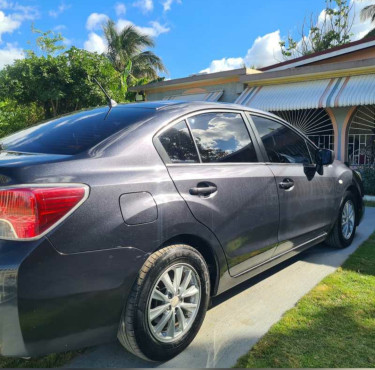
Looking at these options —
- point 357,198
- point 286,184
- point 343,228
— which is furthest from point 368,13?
point 286,184

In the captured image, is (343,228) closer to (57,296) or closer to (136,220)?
(136,220)

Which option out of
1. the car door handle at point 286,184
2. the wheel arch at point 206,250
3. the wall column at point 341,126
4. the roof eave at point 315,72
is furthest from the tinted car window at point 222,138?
the wall column at point 341,126

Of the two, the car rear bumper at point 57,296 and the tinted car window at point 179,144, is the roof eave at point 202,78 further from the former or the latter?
the car rear bumper at point 57,296

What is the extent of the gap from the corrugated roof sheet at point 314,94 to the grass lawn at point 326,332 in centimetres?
731

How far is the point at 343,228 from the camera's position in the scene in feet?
15.7

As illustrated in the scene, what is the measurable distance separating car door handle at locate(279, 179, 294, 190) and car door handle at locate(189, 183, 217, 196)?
0.94m

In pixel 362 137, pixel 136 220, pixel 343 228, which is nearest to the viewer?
pixel 136 220

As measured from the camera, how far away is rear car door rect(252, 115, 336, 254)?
3457 mm

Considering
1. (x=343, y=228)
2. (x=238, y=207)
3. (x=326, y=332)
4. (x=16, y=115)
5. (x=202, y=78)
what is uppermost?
(x=202, y=78)

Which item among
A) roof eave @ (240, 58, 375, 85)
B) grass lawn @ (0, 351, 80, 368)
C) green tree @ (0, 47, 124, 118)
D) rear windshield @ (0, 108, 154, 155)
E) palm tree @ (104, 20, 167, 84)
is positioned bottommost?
grass lawn @ (0, 351, 80, 368)

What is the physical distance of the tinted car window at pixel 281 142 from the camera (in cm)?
351

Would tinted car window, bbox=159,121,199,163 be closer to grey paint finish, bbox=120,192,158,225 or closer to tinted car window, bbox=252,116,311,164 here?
grey paint finish, bbox=120,192,158,225

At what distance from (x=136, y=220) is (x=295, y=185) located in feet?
6.41

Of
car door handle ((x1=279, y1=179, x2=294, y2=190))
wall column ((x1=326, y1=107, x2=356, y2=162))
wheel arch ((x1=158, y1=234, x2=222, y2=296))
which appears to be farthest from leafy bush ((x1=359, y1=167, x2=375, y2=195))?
wheel arch ((x1=158, y1=234, x2=222, y2=296))
